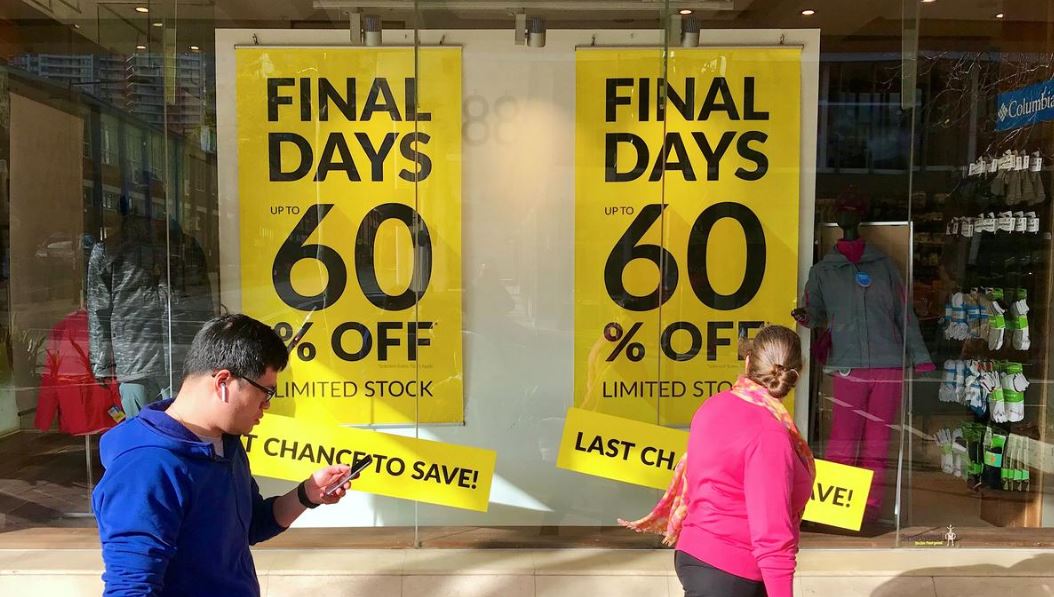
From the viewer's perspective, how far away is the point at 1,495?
4715mm

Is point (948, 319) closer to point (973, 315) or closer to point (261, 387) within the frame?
point (973, 315)

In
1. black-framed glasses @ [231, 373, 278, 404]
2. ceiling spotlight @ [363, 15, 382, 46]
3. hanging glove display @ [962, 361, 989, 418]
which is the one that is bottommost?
hanging glove display @ [962, 361, 989, 418]

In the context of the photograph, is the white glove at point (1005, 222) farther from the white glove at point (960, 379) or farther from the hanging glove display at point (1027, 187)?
the white glove at point (960, 379)

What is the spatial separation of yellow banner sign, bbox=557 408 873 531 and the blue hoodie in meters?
2.67

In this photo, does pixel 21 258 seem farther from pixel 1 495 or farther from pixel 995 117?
pixel 995 117

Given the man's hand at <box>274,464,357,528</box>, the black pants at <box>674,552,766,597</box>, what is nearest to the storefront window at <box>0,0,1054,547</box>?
the black pants at <box>674,552,766,597</box>

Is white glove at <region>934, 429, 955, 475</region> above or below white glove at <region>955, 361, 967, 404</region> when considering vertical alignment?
below

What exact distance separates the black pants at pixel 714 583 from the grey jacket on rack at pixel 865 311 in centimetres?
256

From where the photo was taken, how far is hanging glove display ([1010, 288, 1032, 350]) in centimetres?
471

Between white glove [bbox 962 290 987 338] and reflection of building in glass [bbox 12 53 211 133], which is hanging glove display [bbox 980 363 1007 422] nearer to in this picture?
white glove [bbox 962 290 987 338]

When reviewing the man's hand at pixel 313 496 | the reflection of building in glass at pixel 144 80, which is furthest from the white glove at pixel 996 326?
the reflection of building in glass at pixel 144 80

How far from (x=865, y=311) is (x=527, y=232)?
191cm

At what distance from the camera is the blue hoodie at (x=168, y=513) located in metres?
1.57

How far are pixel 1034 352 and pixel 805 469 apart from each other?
3191mm
